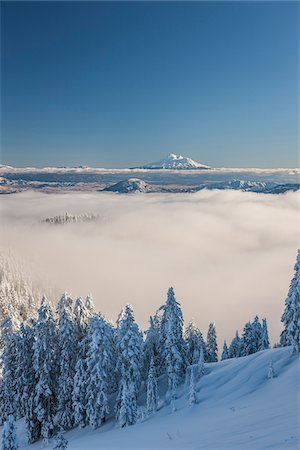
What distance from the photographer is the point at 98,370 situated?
34969 mm

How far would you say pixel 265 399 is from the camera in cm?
2378

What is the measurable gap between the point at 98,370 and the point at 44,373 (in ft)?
24.2

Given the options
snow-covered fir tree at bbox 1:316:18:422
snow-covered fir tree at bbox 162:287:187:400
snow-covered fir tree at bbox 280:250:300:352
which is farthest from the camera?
snow-covered fir tree at bbox 1:316:18:422

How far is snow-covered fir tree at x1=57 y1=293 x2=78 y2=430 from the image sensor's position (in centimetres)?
3747

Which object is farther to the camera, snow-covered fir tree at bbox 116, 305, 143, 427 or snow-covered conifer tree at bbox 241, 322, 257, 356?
snow-covered conifer tree at bbox 241, 322, 257, 356

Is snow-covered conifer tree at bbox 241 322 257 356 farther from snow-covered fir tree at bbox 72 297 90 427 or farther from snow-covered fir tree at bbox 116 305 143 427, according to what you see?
snow-covered fir tree at bbox 72 297 90 427

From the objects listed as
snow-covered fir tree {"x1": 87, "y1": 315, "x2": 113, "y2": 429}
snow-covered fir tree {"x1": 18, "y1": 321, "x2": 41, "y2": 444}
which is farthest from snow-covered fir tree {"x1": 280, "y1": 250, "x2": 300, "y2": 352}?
snow-covered fir tree {"x1": 18, "y1": 321, "x2": 41, "y2": 444}

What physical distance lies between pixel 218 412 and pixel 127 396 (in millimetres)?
10671

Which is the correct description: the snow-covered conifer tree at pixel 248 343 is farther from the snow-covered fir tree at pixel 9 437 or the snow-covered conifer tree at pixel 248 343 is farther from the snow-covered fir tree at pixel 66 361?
the snow-covered fir tree at pixel 9 437

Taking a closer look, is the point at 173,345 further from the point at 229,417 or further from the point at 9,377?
the point at 9,377

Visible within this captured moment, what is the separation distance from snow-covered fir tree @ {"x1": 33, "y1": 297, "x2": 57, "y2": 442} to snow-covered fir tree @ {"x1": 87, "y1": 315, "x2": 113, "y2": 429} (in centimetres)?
521

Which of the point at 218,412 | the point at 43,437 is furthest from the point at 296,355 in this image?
the point at 43,437

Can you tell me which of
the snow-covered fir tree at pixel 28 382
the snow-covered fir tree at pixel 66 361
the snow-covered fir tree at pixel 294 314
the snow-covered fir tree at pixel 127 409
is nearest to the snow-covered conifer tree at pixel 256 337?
the snow-covered fir tree at pixel 294 314

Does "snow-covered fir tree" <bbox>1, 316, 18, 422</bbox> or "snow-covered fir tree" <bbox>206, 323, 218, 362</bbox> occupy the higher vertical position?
"snow-covered fir tree" <bbox>1, 316, 18, 422</bbox>
